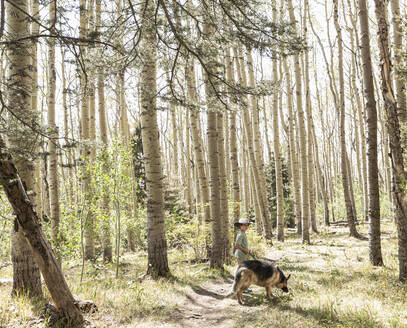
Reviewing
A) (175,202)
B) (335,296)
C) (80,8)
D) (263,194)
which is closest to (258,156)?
(263,194)

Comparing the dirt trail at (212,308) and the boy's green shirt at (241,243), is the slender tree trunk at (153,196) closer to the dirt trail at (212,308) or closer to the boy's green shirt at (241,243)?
the dirt trail at (212,308)

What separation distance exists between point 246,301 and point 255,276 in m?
0.73

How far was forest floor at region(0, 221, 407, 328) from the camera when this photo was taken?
4477mm

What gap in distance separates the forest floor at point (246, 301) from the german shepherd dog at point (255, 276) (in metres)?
0.29

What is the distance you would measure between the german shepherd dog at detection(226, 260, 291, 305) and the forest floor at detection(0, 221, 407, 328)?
0.29 meters

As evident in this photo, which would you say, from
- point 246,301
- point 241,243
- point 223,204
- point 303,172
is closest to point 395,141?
point 241,243

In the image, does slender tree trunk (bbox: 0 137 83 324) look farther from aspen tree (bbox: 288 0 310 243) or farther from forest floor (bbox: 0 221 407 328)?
aspen tree (bbox: 288 0 310 243)

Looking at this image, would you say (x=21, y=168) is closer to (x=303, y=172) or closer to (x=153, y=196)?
(x=153, y=196)

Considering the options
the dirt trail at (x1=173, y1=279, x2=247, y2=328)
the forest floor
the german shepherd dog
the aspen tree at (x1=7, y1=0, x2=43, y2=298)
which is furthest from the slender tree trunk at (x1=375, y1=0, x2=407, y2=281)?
the aspen tree at (x1=7, y1=0, x2=43, y2=298)

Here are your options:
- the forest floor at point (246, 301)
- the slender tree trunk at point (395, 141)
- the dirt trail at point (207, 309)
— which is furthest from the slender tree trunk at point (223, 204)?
the slender tree trunk at point (395, 141)

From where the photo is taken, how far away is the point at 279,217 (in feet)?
47.3

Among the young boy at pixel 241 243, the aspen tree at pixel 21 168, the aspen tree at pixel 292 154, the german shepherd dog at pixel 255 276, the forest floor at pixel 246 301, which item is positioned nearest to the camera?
the forest floor at pixel 246 301

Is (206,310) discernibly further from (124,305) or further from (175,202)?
(175,202)

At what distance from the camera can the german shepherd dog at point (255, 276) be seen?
551 cm
